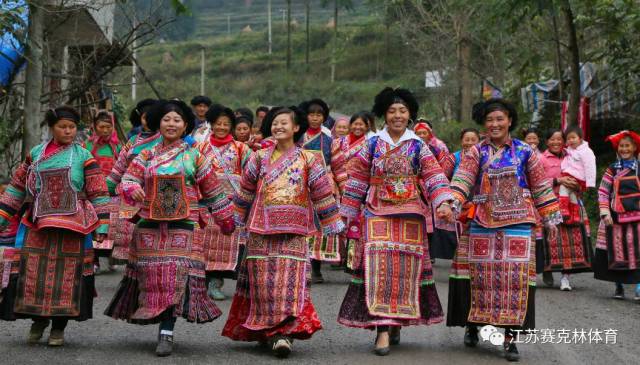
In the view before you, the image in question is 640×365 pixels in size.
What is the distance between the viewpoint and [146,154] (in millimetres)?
7238

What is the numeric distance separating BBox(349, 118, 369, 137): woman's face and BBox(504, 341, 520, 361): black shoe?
5064 millimetres

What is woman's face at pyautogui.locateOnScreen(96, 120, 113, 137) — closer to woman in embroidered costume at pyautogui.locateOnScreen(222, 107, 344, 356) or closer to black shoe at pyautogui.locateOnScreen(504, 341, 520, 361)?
woman in embroidered costume at pyautogui.locateOnScreen(222, 107, 344, 356)

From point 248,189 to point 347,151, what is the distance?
422 cm

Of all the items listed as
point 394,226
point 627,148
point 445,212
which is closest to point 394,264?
point 394,226

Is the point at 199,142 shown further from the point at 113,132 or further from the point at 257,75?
the point at 257,75

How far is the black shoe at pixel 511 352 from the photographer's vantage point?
7012 millimetres

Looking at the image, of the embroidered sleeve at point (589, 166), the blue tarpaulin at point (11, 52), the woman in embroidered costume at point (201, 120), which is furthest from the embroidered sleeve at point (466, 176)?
the blue tarpaulin at point (11, 52)

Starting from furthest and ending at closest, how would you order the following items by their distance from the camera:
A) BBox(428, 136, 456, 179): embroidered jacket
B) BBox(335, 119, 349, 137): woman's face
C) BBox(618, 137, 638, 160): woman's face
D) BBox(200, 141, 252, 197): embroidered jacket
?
BBox(335, 119, 349, 137): woman's face < BBox(618, 137, 638, 160): woman's face < BBox(200, 141, 252, 197): embroidered jacket < BBox(428, 136, 456, 179): embroidered jacket

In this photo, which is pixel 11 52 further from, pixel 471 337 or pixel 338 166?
pixel 471 337

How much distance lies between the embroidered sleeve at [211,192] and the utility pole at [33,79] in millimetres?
4213

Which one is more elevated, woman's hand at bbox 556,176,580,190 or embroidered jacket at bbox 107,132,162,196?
woman's hand at bbox 556,176,580,190

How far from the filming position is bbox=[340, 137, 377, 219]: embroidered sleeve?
24.6 feet

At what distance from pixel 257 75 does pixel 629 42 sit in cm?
5067

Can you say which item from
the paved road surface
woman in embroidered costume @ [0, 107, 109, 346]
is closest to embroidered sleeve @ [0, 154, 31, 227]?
woman in embroidered costume @ [0, 107, 109, 346]
